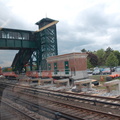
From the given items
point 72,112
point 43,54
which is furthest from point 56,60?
point 72,112

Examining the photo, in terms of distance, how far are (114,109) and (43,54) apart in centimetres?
2654

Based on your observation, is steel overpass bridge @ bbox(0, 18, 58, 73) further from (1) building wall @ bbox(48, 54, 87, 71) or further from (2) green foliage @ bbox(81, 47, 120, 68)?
(2) green foliage @ bbox(81, 47, 120, 68)

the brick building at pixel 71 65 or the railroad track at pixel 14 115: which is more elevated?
the brick building at pixel 71 65

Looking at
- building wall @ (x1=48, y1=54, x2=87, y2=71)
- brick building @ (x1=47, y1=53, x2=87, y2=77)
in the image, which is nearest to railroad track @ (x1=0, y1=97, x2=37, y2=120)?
brick building @ (x1=47, y1=53, x2=87, y2=77)

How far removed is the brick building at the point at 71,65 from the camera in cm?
2090

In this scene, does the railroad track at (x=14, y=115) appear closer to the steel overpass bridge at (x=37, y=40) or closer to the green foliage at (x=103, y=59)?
the steel overpass bridge at (x=37, y=40)

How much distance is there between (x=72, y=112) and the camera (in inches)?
311

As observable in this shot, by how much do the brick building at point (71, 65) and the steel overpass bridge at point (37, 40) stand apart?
8161mm

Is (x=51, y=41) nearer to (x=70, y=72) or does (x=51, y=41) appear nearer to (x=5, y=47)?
(x=5, y=47)

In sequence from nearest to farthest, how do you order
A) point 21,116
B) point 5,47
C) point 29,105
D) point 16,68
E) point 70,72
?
point 21,116, point 29,105, point 70,72, point 5,47, point 16,68

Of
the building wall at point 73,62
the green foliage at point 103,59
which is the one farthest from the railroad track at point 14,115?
the green foliage at point 103,59

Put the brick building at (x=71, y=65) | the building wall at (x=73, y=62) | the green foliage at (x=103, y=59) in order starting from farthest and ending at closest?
the green foliage at (x=103, y=59) → the building wall at (x=73, y=62) → the brick building at (x=71, y=65)

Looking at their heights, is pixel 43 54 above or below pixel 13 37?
below

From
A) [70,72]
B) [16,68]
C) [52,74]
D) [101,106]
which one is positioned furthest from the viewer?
[16,68]
